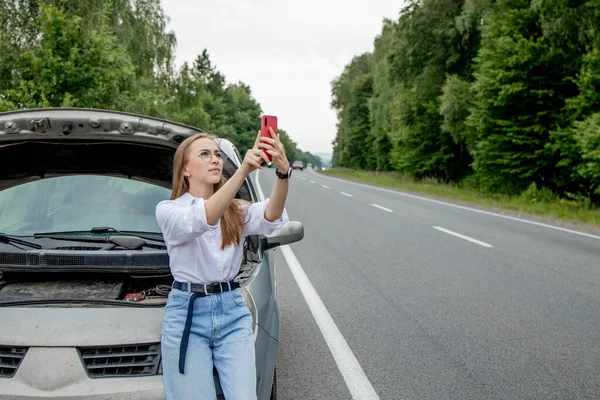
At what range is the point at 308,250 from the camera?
30.2 ft

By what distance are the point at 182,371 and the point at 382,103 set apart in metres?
47.8

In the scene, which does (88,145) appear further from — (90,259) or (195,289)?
(195,289)

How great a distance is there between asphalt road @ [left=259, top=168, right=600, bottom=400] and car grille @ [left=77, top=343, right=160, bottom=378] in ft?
5.05

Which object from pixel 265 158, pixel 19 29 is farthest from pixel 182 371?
pixel 19 29

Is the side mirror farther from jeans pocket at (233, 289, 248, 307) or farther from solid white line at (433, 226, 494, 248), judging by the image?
solid white line at (433, 226, 494, 248)

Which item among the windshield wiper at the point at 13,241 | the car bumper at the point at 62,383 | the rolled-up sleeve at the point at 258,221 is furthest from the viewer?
the windshield wiper at the point at 13,241

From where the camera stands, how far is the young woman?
214cm

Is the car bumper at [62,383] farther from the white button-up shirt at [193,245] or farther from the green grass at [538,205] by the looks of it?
the green grass at [538,205]

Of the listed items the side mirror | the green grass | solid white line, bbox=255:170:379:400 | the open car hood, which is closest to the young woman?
the open car hood

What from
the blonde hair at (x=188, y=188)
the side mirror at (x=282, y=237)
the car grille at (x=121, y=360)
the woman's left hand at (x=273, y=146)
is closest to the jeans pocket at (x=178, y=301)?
the car grille at (x=121, y=360)

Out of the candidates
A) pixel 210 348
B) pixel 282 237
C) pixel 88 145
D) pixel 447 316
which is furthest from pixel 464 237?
pixel 210 348

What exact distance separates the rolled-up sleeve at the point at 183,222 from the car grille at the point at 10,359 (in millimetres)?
688

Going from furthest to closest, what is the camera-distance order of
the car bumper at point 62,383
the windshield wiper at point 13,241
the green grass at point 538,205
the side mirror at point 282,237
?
the green grass at point 538,205
the side mirror at point 282,237
the windshield wiper at point 13,241
the car bumper at point 62,383

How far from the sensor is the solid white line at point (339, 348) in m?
3.70
